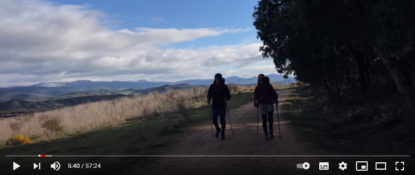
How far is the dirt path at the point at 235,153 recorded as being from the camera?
24.9 ft

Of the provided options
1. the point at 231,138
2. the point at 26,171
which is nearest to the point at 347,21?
the point at 231,138

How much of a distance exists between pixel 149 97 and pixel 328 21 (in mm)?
26421

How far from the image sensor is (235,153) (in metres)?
9.36

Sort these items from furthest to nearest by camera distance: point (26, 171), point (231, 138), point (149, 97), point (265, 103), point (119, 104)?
1. point (149, 97)
2. point (119, 104)
3. point (231, 138)
4. point (265, 103)
5. point (26, 171)

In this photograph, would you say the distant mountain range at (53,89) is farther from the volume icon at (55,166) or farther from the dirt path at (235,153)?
the volume icon at (55,166)

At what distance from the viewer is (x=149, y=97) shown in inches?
1388

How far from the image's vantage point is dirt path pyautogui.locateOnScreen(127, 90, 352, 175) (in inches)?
299

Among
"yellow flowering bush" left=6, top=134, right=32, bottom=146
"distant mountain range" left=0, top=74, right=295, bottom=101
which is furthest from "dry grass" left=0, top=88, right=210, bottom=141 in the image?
"distant mountain range" left=0, top=74, right=295, bottom=101

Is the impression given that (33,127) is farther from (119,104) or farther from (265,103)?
(265,103)

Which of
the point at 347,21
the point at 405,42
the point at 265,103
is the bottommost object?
the point at 265,103
